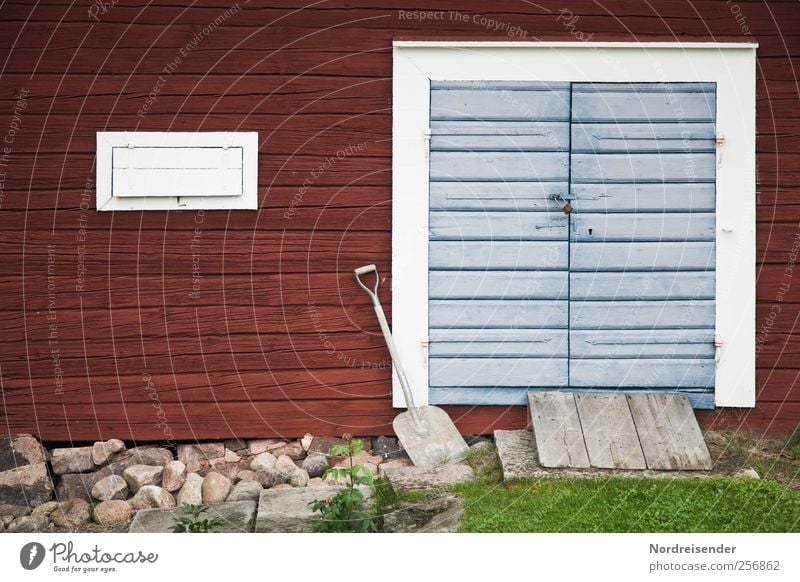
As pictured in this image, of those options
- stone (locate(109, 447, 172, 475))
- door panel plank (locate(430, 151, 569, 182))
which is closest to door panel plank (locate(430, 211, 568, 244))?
door panel plank (locate(430, 151, 569, 182))

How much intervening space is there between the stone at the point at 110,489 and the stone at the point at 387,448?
1493mm

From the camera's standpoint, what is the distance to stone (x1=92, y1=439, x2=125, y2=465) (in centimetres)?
538

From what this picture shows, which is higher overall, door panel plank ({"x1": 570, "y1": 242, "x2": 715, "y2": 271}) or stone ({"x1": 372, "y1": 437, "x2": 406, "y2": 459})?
door panel plank ({"x1": 570, "y1": 242, "x2": 715, "y2": 271})

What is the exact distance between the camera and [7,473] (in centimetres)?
520

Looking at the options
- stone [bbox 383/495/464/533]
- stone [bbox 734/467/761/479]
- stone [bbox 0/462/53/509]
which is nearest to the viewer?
stone [bbox 383/495/464/533]

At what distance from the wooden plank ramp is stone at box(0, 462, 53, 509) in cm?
288

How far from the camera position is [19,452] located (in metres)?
5.33

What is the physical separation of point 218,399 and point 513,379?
1835 millimetres

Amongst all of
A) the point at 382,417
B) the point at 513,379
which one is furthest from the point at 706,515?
the point at 382,417

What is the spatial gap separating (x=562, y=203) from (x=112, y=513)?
10.4 feet

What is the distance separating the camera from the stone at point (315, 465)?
531cm

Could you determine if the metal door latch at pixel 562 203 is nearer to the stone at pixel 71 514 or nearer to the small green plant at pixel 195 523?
the small green plant at pixel 195 523

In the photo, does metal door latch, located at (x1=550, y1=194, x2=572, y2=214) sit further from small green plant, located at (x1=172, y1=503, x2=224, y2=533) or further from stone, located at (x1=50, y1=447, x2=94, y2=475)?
stone, located at (x1=50, y1=447, x2=94, y2=475)

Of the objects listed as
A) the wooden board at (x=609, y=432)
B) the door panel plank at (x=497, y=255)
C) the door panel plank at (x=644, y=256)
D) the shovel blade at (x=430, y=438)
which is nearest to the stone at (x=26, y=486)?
the shovel blade at (x=430, y=438)
